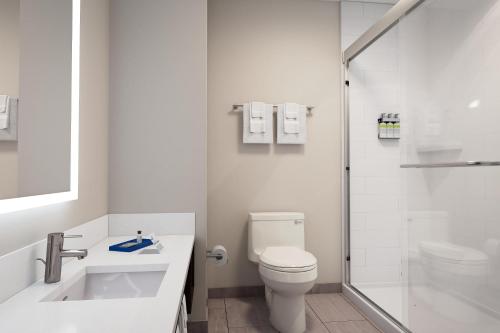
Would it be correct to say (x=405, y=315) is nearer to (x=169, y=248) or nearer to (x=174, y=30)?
(x=169, y=248)

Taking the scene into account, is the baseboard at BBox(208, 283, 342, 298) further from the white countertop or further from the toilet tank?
the white countertop

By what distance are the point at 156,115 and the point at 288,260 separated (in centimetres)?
125

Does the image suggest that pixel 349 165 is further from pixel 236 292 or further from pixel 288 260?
pixel 236 292

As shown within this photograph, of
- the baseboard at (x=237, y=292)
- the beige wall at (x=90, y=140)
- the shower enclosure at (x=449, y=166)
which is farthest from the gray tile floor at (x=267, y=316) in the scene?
the beige wall at (x=90, y=140)

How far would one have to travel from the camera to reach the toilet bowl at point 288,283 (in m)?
1.88

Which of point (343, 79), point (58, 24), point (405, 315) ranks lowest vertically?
point (405, 315)

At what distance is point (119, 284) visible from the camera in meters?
1.23

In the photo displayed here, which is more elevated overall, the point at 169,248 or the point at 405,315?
the point at 169,248

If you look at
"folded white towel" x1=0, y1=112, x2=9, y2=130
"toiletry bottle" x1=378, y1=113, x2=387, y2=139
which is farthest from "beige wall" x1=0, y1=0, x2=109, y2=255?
"toiletry bottle" x1=378, y1=113, x2=387, y2=139

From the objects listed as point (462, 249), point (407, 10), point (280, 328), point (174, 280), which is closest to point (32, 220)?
point (174, 280)

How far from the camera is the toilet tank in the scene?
2.43 meters

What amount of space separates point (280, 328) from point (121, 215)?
4.12ft

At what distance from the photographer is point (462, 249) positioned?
142cm

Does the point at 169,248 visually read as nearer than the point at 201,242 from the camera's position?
Yes
